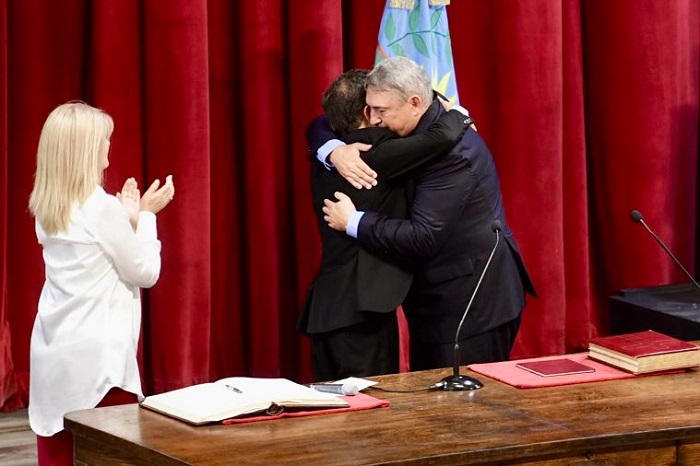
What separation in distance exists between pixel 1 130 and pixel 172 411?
87.3 inches

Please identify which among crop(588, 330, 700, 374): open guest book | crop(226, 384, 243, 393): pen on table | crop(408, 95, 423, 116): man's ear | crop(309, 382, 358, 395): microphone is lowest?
crop(309, 382, 358, 395): microphone

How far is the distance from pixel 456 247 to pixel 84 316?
114 cm

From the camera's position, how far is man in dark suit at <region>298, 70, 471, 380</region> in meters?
3.51

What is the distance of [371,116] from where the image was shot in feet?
11.8

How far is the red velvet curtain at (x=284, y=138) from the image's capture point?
15.0 feet

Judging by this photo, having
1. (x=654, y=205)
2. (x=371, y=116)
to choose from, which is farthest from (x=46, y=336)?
(x=654, y=205)

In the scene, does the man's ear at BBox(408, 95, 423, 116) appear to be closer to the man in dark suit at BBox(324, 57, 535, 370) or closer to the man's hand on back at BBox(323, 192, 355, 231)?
the man in dark suit at BBox(324, 57, 535, 370)

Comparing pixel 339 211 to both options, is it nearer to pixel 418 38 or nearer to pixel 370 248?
pixel 370 248

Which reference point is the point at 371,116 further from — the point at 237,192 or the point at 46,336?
the point at 237,192

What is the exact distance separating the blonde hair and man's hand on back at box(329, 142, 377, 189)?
72cm

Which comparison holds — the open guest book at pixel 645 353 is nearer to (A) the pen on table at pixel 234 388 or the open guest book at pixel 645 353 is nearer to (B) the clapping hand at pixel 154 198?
(A) the pen on table at pixel 234 388

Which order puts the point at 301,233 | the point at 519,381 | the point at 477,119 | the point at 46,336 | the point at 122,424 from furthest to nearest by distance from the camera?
the point at 477,119 < the point at 301,233 < the point at 46,336 < the point at 519,381 < the point at 122,424

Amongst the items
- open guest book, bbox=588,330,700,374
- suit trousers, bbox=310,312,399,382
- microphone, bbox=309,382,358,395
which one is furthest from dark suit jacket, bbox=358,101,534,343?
microphone, bbox=309,382,358,395

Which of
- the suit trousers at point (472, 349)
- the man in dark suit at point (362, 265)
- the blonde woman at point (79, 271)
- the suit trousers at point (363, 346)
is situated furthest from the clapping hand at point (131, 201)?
the suit trousers at point (472, 349)
